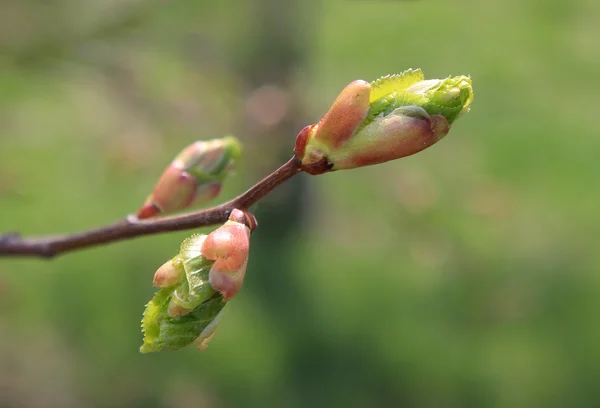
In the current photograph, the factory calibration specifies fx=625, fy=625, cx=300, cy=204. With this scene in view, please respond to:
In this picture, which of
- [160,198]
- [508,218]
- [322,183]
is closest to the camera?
[160,198]

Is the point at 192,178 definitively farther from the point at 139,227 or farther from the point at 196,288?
the point at 196,288

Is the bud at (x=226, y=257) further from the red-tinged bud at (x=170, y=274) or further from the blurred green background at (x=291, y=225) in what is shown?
the blurred green background at (x=291, y=225)

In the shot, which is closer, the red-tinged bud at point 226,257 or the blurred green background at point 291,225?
the red-tinged bud at point 226,257

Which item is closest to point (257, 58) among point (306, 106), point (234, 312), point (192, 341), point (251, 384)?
point (306, 106)

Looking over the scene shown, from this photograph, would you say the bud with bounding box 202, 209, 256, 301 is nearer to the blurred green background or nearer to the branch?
the branch

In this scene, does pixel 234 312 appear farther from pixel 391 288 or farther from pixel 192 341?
pixel 192 341

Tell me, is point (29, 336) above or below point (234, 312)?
above

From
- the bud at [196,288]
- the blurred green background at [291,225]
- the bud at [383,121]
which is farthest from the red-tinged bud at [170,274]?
the blurred green background at [291,225]
